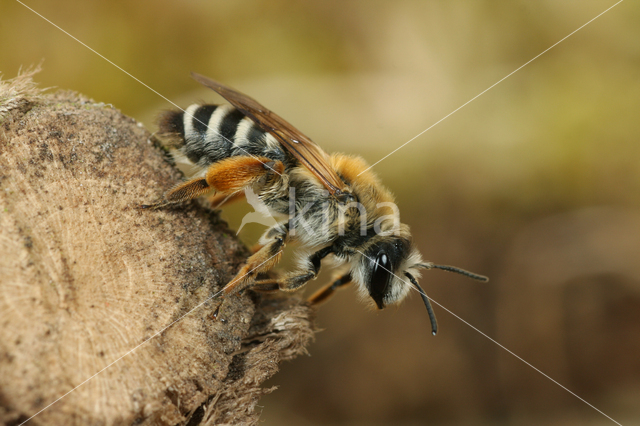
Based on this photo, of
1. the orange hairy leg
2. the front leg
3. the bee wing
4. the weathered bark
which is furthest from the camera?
the orange hairy leg

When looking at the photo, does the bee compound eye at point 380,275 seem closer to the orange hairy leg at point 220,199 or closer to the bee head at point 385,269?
the bee head at point 385,269

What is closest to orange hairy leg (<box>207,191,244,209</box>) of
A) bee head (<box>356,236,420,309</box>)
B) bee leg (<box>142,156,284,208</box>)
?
bee leg (<box>142,156,284,208</box>)

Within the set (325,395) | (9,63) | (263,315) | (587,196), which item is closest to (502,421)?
(325,395)

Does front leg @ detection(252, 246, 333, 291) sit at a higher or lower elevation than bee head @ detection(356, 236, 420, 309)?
higher

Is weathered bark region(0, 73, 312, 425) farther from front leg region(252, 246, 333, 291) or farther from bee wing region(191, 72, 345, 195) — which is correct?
bee wing region(191, 72, 345, 195)

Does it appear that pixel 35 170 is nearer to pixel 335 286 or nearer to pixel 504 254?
pixel 335 286

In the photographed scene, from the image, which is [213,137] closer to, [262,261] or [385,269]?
[262,261]

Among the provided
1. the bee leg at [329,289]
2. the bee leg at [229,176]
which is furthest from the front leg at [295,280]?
the bee leg at [229,176]
